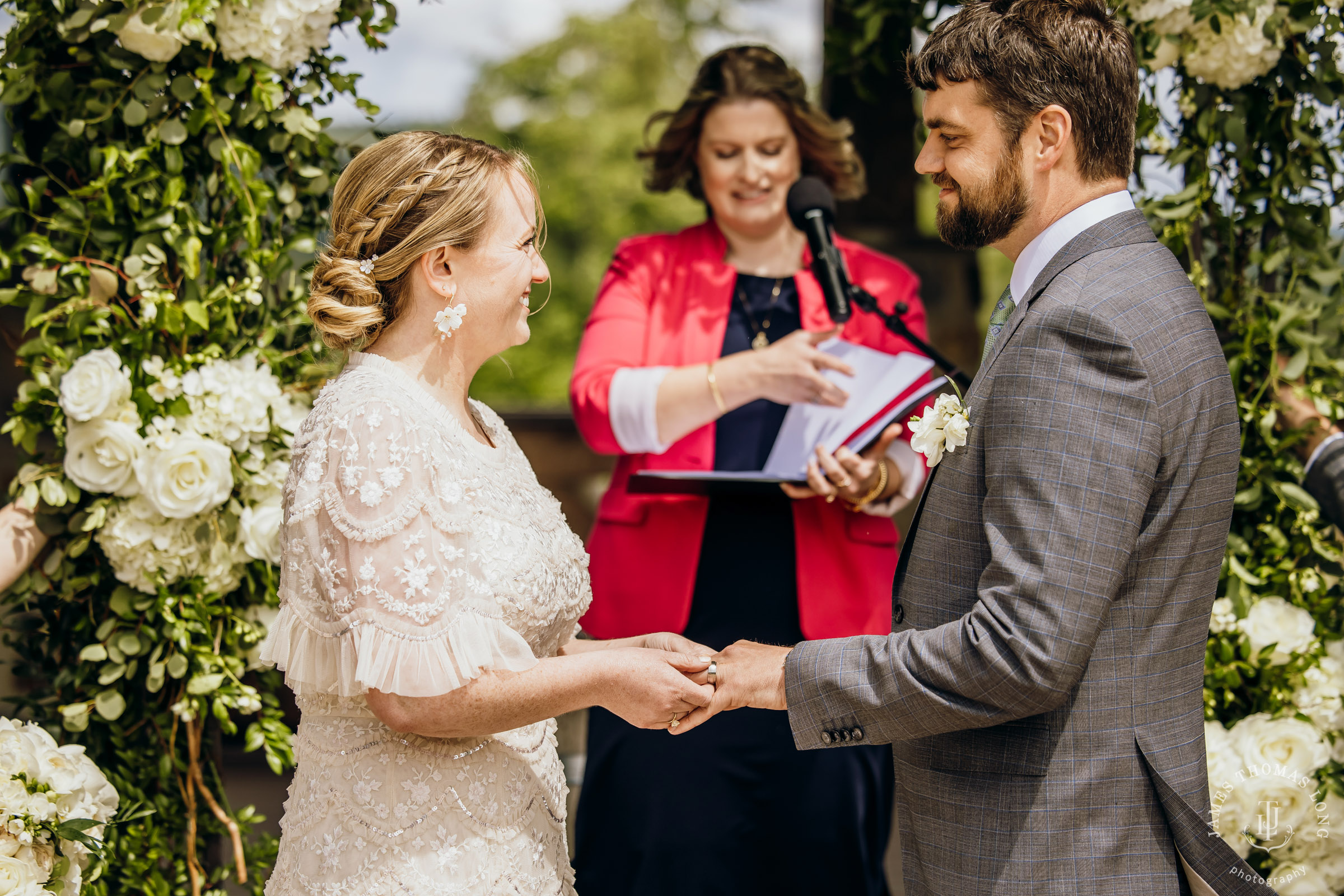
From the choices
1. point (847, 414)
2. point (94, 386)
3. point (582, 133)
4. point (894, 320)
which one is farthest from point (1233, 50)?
point (582, 133)

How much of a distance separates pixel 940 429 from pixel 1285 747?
4.47 ft

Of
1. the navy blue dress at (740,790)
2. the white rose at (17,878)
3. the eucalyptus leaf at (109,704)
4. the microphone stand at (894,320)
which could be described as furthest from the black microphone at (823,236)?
the white rose at (17,878)

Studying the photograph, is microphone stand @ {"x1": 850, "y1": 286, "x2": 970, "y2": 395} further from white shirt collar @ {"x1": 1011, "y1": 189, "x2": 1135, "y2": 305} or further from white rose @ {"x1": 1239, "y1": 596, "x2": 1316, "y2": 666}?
white rose @ {"x1": 1239, "y1": 596, "x2": 1316, "y2": 666}

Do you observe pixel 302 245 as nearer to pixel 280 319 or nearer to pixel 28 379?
pixel 280 319

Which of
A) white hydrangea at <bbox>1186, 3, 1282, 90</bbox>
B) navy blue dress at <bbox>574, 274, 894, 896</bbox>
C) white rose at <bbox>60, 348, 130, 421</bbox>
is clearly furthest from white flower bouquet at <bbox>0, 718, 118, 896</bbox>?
white hydrangea at <bbox>1186, 3, 1282, 90</bbox>

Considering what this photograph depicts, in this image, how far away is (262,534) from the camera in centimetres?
249

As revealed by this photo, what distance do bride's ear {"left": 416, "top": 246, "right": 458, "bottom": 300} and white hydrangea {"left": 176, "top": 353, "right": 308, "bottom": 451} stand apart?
732mm

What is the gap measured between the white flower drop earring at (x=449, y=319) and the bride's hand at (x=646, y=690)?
2.06 ft

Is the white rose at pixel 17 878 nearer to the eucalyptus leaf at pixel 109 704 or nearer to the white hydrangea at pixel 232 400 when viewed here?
the eucalyptus leaf at pixel 109 704

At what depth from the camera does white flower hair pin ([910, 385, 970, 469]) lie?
1.81 meters

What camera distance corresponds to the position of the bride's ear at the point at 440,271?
1960 millimetres

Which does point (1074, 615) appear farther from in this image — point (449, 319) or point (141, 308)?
point (141, 308)

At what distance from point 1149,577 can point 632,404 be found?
1414 millimetres

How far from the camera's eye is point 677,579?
2.85 m
